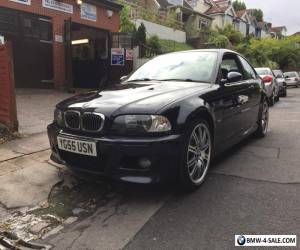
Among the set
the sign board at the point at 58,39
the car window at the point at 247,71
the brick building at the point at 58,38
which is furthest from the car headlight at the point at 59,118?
the sign board at the point at 58,39

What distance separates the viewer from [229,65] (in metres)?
5.39

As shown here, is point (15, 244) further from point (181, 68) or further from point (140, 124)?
point (181, 68)

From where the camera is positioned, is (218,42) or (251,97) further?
(218,42)

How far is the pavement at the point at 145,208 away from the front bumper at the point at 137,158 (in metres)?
0.33

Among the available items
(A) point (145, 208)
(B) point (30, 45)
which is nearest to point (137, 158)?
(A) point (145, 208)

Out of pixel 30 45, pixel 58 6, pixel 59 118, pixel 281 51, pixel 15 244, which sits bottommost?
pixel 15 244

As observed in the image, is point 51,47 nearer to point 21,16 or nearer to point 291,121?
point 21,16

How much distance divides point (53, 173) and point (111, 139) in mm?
1431

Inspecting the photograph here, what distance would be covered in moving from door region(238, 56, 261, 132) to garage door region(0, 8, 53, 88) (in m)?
9.21

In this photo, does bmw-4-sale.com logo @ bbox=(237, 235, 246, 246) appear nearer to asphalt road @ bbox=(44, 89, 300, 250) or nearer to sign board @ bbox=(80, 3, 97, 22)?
asphalt road @ bbox=(44, 89, 300, 250)

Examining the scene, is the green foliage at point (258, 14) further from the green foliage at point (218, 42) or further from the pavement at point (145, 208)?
the pavement at point (145, 208)

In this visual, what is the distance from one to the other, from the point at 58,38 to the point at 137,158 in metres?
11.9

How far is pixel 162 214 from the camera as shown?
3414 mm

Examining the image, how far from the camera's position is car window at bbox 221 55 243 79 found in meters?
4.99
